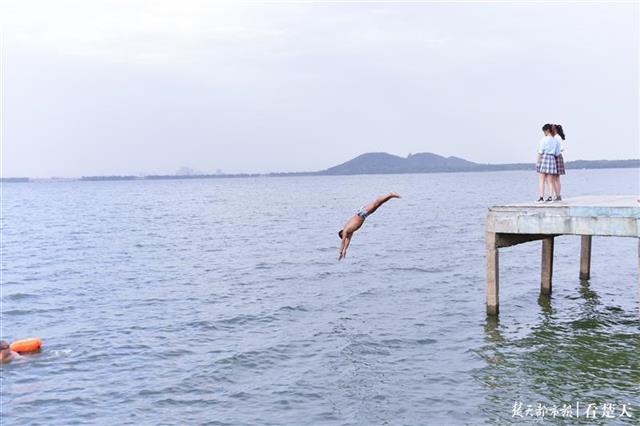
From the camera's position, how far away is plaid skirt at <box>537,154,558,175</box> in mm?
19391

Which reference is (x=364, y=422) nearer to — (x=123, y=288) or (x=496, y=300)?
(x=496, y=300)

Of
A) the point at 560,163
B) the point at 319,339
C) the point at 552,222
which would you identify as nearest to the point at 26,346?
the point at 319,339

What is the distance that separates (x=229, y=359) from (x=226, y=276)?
47.6ft

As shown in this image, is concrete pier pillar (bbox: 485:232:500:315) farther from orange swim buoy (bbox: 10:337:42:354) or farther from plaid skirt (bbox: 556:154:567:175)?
orange swim buoy (bbox: 10:337:42:354)

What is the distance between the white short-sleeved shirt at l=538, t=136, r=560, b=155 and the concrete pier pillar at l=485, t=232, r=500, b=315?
134 inches

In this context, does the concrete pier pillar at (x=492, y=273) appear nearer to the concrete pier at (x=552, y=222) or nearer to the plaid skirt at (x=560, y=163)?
the concrete pier at (x=552, y=222)

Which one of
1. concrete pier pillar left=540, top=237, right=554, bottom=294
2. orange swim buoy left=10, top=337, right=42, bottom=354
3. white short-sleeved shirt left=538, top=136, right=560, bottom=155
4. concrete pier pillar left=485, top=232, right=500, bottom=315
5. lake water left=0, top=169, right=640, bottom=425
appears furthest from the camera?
concrete pier pillar left=540, top=237, right=554, bottom=294

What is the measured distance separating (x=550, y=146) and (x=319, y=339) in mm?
8687

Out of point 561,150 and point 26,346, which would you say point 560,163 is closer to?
point 561,150

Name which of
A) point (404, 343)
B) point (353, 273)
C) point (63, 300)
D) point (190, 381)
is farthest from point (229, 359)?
point (353, 273)

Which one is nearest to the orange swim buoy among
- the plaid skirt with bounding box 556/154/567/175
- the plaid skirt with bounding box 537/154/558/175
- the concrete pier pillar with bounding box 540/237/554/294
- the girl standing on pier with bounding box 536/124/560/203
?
the girl standing on pier with bounding box 536/124/560/203

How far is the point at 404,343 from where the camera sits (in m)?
17.8

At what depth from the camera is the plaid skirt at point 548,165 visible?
1939 cm

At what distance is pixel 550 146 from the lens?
63.5ft
